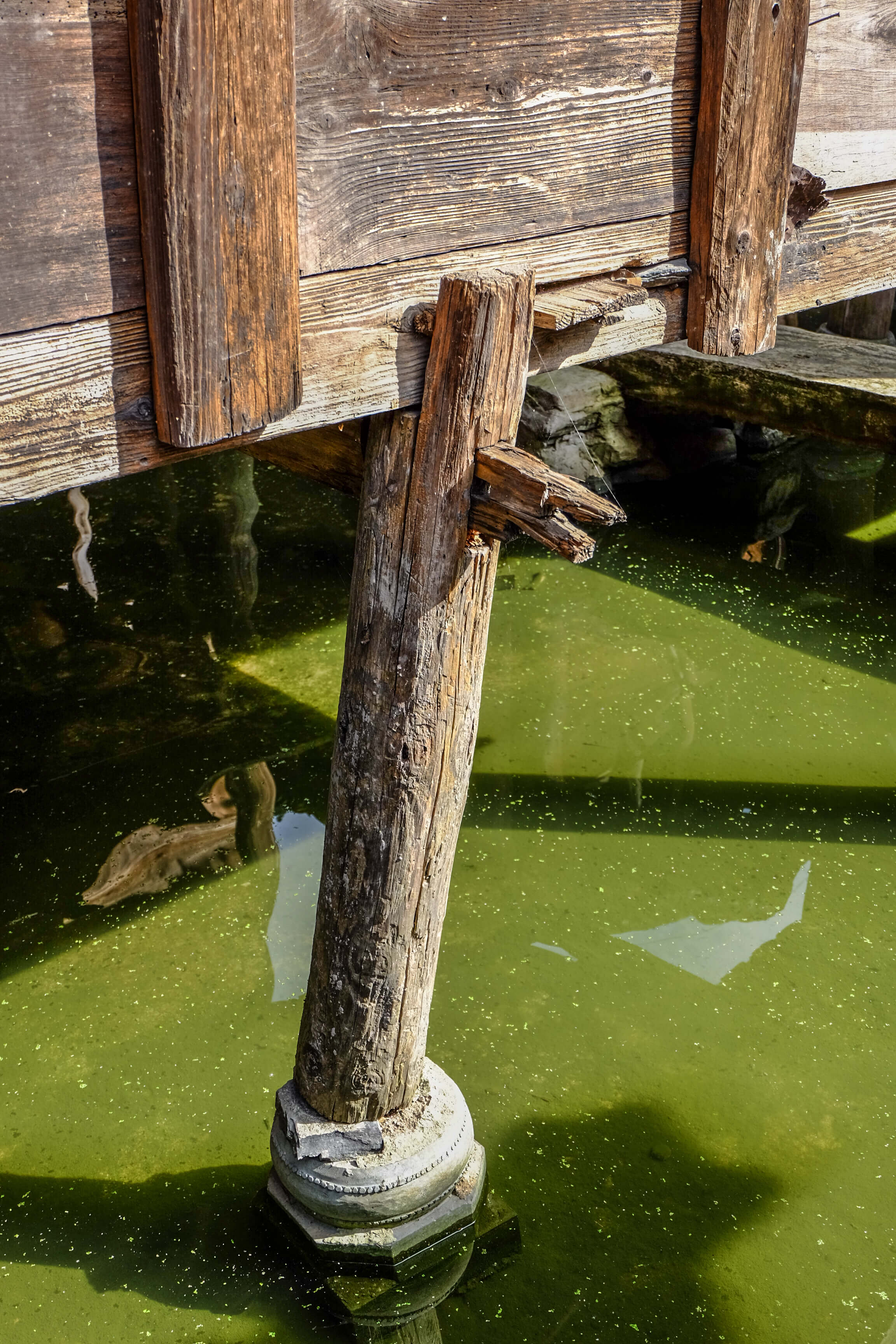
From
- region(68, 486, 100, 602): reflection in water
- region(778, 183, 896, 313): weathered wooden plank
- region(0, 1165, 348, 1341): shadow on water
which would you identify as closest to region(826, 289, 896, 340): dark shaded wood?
region(68, 486, 100, 602): reflection in water

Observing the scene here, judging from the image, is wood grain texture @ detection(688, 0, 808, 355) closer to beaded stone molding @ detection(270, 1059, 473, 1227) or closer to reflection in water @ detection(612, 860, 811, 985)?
beaded stone molding @ detection(270, 1059, 473, 1227)

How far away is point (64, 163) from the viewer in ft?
4.59

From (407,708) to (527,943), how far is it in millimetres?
1637

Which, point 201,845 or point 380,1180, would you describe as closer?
point 380,1180

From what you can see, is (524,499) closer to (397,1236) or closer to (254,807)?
(397,1236)

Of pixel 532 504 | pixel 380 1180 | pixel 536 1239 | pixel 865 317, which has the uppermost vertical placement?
pixel 532 504

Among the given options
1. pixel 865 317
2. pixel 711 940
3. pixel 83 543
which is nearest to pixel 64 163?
pixel 711 940

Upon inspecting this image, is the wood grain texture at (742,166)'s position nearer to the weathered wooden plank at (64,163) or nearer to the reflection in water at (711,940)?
the weathered wooden plank at (64,163)

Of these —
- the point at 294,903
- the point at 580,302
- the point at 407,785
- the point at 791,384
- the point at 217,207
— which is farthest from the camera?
the point at 791,384

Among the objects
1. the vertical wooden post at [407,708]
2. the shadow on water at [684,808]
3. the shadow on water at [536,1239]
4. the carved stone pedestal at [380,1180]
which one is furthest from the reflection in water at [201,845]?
the vertical wooden post at [407,708]

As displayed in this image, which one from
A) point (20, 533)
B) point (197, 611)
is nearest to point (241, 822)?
point (197, 611)

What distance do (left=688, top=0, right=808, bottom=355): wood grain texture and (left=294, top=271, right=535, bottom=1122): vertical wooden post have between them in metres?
0.46

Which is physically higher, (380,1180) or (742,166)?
(742,166)

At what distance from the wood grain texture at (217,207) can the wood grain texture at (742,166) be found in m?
0.89
